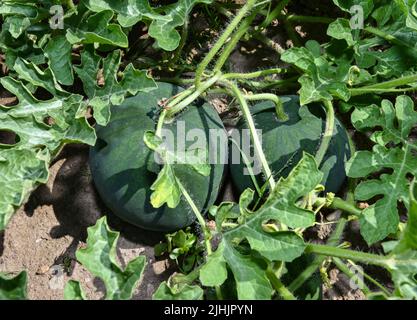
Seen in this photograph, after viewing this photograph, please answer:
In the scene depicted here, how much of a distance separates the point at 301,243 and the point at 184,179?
51 cm

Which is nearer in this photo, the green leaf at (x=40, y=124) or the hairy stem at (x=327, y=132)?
the green leaf at (x=40, y=124)

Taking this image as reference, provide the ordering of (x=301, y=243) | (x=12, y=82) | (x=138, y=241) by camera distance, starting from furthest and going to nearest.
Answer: (x=138, y=241) → (x=12, y=82) → (x=301, y=243)

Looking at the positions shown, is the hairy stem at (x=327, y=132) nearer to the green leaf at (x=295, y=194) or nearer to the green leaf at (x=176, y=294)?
the green leaf at (x=295, y=194)

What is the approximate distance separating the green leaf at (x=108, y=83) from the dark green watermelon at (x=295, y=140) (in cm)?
45

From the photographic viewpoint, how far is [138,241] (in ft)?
8.23

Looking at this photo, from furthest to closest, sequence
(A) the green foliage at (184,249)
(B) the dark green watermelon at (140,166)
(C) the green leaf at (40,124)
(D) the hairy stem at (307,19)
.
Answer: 1. (D) the hairy stem at (307,19)
2. (A) the green foliage at (184,249)
3. (B) the dark green watermelon at (140,166)
4. (C) the green leaf at (40,124)

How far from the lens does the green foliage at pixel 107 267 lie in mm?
1729

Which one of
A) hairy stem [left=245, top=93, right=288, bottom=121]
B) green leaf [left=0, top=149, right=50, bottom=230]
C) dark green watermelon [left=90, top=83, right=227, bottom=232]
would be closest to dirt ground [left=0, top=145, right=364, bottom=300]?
dark green watermelon [left=90, top=83, right=227, bottom=232]

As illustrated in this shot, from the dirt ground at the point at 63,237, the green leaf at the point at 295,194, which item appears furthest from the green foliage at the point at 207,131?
the dirt ground at the point at 63,237

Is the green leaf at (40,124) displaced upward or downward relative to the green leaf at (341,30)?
downward

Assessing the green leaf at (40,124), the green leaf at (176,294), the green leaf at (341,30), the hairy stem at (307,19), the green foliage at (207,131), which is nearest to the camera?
the green leaf at (176,294)

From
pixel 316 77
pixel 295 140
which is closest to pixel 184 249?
pixel 295 140
